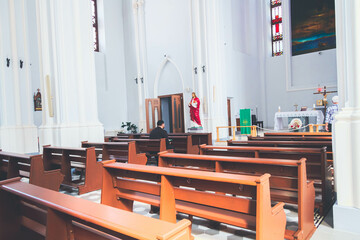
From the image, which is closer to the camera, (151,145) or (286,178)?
(286,178)

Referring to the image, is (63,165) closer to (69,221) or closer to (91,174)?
(91,174)

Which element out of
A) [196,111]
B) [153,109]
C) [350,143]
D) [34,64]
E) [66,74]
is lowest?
[350,143]

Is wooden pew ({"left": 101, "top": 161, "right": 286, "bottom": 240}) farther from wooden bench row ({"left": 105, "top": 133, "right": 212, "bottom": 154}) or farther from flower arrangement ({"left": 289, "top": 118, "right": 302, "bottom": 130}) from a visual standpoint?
flower arrangement ({"left": 289, "top": 118, "right": 302, "bottom": 130})

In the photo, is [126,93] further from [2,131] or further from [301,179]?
[301,179]

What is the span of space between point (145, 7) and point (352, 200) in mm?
13562

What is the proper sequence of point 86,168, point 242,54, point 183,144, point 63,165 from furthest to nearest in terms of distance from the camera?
point 242,54
point 183,144
point 63,165
point 86,168

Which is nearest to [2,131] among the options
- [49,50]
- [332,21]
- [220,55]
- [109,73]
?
[49,50]

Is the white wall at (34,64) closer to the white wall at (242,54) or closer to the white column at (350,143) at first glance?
the white wall at (242,54)

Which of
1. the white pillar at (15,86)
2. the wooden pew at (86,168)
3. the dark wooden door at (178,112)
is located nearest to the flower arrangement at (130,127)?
the dark wooden door at (178,112)

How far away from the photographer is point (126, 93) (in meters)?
15.0

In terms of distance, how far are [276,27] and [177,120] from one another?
319 inches

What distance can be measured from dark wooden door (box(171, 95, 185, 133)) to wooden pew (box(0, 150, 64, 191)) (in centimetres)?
848

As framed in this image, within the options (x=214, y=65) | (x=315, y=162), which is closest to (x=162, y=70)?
(x=214, y=65)

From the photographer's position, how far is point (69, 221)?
1.71 metres
